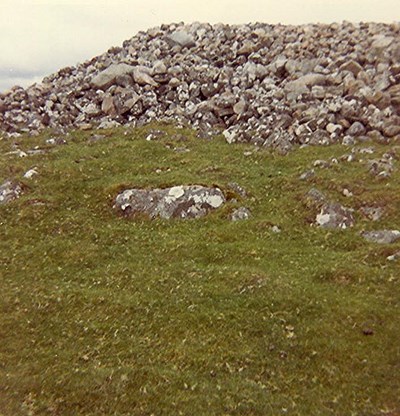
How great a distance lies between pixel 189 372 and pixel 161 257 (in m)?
8.16

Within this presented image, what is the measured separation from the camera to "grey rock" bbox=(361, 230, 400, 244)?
24312 millimetres

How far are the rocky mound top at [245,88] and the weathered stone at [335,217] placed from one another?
414 inches

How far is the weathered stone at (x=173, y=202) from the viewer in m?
28.5

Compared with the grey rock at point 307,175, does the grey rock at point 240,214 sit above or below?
below

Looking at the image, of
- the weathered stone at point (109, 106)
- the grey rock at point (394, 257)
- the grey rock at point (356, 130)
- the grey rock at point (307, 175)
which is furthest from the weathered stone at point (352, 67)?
the grey rock at point (394, 257)

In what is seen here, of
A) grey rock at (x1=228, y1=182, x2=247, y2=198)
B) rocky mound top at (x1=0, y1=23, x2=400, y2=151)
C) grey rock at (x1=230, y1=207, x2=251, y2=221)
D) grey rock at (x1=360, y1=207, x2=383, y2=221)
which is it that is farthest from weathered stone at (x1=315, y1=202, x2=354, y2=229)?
rocky mound top at (x1=0, y1=23, x2=400, y2=151)

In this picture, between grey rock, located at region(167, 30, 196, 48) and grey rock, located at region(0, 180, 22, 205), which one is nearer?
grey rock, located at region(0, 180, 22, 205)

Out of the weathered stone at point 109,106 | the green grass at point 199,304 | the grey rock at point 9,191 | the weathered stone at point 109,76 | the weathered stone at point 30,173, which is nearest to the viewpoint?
the green grass at point 199,304

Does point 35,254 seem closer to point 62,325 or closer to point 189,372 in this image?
point 62,325

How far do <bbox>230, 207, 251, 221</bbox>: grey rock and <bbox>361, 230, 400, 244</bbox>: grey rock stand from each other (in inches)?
233

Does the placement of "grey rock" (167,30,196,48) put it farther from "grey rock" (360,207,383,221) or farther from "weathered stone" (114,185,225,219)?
"grey rock" (360,207,383,221)

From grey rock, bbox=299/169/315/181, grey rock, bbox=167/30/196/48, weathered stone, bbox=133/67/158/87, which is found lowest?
grey rock, bbox=299/169/315/181

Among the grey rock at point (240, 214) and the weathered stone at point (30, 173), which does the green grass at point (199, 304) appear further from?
the weathered stone at point (30, 173)

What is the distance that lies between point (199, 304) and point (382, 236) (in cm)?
996
